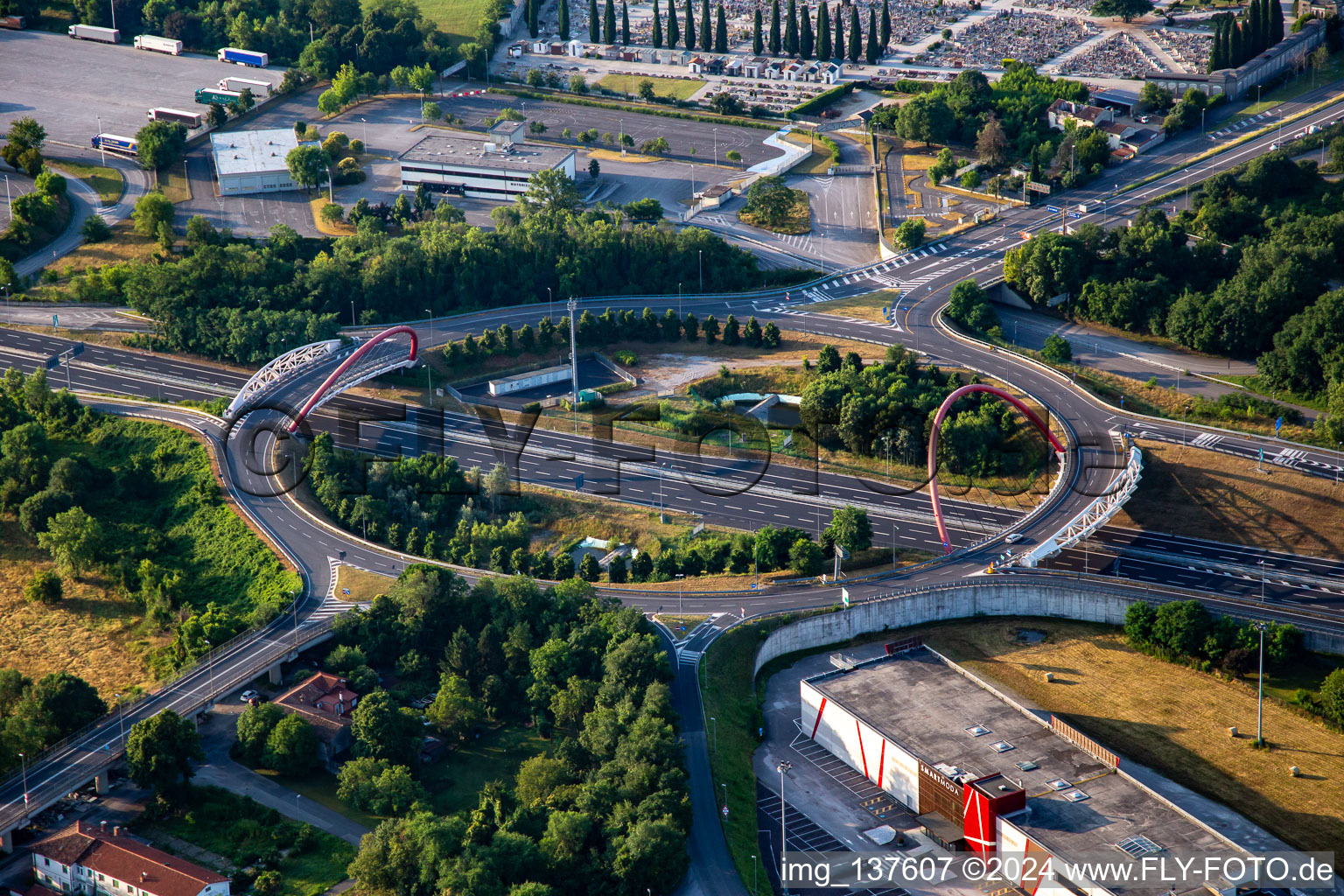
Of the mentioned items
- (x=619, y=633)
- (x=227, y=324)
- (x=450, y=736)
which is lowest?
(x=450, y=736)

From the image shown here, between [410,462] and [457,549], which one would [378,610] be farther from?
[410,462]

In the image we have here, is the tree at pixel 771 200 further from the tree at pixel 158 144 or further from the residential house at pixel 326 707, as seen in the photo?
the residential house at pixel 326 707

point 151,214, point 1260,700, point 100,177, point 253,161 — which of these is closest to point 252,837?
point 1260,700

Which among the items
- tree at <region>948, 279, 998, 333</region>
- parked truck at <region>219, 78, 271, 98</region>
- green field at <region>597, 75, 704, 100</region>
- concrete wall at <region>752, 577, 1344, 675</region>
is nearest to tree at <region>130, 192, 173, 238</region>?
Answer: parked truck at <region>219, 78, 271, 98</region>

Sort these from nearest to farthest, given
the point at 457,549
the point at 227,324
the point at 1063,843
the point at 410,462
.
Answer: the point at 1063,843 → the point at 457,549 → the point at 410,462 → the point at 227,324

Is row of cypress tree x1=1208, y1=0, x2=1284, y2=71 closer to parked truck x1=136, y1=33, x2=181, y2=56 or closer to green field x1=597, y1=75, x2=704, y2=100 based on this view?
green field x1=597, y1=75, x2=704, y2=100

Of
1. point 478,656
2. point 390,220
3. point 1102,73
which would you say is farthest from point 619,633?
point 1102,73

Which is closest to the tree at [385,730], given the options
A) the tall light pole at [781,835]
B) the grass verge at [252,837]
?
the grass verge at [252,837]
